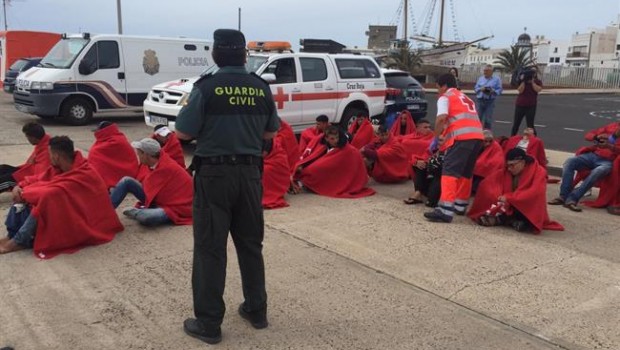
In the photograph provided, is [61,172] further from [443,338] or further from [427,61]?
[427,61]

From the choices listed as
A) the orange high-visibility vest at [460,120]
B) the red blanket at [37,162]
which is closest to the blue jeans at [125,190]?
the red blanket at [37,162]

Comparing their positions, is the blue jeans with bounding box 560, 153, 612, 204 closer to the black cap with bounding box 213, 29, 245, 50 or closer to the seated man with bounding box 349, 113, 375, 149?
the seated man with bounding box 349, 113, 375, 149

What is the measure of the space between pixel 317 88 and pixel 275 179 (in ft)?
16.1

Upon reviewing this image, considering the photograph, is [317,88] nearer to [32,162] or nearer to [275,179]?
[275,179]

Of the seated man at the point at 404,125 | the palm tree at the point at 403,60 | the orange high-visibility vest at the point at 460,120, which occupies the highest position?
the palm tree at the point at 403,60

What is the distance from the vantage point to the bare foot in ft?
17.0

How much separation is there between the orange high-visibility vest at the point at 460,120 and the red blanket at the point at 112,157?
3907 mm

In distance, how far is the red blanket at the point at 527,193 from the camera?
19.9 ft

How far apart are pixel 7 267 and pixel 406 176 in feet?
18.8

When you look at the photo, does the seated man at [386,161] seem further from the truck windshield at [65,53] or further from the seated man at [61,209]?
the truck windshield at [65,53]

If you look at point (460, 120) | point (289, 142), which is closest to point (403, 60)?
point (289, 142)

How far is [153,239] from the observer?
18.6ft

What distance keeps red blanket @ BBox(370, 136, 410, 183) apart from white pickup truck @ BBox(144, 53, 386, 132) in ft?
9.94

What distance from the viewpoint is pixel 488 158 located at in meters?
7.32
